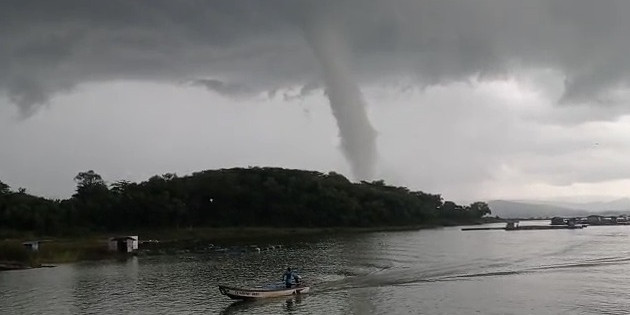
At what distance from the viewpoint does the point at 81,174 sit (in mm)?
147125

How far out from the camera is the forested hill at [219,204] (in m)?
113

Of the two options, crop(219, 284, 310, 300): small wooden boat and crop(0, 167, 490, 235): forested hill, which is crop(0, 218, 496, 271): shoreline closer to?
crop(0, 167, 490, 235): forested hill

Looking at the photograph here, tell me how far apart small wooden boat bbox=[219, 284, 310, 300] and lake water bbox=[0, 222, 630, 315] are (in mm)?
563

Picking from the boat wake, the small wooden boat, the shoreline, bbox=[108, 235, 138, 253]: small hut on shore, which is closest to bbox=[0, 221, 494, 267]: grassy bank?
the shoreline

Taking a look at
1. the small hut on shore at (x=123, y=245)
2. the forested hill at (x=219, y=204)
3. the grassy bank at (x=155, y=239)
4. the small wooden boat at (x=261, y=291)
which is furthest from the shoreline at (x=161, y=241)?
the small wooden boat at (x=261, y=291)

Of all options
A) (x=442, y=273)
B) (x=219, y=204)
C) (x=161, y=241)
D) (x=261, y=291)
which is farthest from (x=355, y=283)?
(x=219, y=204)

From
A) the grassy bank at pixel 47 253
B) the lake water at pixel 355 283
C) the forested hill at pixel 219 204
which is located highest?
the forested hill at pixel 219 204

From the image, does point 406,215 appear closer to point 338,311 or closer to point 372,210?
point 372,210

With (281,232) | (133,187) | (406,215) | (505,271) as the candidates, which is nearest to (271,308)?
(505,271)

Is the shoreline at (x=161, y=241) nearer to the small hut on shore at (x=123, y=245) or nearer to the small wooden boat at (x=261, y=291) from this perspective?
the small hut on shore at (x=123, y=245)

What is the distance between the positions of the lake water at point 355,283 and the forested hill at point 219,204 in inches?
1823

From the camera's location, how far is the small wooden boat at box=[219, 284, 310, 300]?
39938mm

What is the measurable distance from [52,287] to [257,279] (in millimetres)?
16014

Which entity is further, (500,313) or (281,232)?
(281,232)
